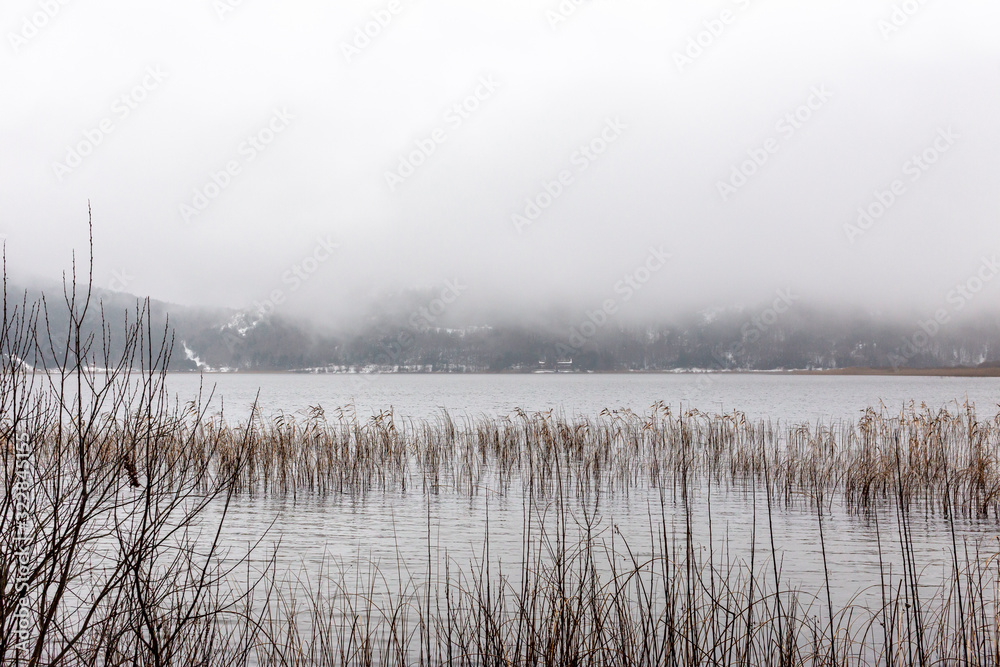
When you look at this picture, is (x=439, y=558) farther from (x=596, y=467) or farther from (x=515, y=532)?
(x=596, y=467)

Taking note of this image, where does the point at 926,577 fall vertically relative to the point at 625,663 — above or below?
below

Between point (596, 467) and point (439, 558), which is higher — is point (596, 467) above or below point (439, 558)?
above

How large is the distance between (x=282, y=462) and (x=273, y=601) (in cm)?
664

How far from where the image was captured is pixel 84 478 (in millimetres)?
2613

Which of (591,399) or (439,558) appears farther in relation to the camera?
(591,399)

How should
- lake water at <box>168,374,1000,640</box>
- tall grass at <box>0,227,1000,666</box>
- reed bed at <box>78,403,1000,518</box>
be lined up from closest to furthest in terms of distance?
tall grass at <box>0,227,1000,666</box> < lake water at <box>168,374,1000,640</box> < reed bed at <box>78,403,1000,518</box>

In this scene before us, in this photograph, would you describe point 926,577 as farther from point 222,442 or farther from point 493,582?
point 222,442

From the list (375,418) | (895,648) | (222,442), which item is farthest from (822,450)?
(222,442)

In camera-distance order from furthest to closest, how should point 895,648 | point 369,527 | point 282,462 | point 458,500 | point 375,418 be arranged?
point 375,418, point 282,462, point 458,500, point 369,527, point 895,648

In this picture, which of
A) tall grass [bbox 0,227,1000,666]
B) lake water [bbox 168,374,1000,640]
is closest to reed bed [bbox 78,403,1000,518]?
tall grass [bbox 0,227,1000,666]

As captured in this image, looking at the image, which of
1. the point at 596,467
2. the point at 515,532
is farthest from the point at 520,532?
the point at 596,467

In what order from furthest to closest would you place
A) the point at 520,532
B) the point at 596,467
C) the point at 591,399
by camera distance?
the point at 591,399 < the point at 596,467 < the point at 520,532

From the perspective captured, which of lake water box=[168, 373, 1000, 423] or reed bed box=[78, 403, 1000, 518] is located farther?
lake water box=[168, 373, 1000, 423]

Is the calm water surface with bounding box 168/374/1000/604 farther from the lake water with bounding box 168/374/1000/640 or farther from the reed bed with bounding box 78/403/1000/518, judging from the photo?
the reed bed with bounding box 78/403/1000/518
